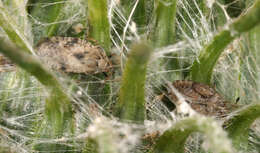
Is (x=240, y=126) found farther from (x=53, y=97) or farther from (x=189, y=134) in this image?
(x=53, y=97)

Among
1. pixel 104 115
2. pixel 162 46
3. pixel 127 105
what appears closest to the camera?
pixel 127 105

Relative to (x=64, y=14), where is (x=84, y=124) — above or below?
below

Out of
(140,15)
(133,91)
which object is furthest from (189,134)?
(140,15)

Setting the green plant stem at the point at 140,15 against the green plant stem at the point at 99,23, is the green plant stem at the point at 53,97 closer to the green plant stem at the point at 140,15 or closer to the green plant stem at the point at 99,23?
the green plant stem at the point at 99,23

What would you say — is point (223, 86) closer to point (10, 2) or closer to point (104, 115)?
point (104, 115)

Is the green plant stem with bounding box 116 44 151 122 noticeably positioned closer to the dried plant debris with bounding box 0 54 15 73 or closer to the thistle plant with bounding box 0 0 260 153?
the thistle plant with bounding box 0 0 260 153

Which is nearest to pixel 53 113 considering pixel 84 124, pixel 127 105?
pixel 84 124

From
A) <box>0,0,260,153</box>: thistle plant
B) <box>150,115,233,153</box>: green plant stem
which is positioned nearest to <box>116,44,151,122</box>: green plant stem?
<box>0,0,260,153</box>: thistle plant

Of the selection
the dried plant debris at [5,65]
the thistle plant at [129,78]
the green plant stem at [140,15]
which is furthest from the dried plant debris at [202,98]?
the dried plant debris at [5,65]
